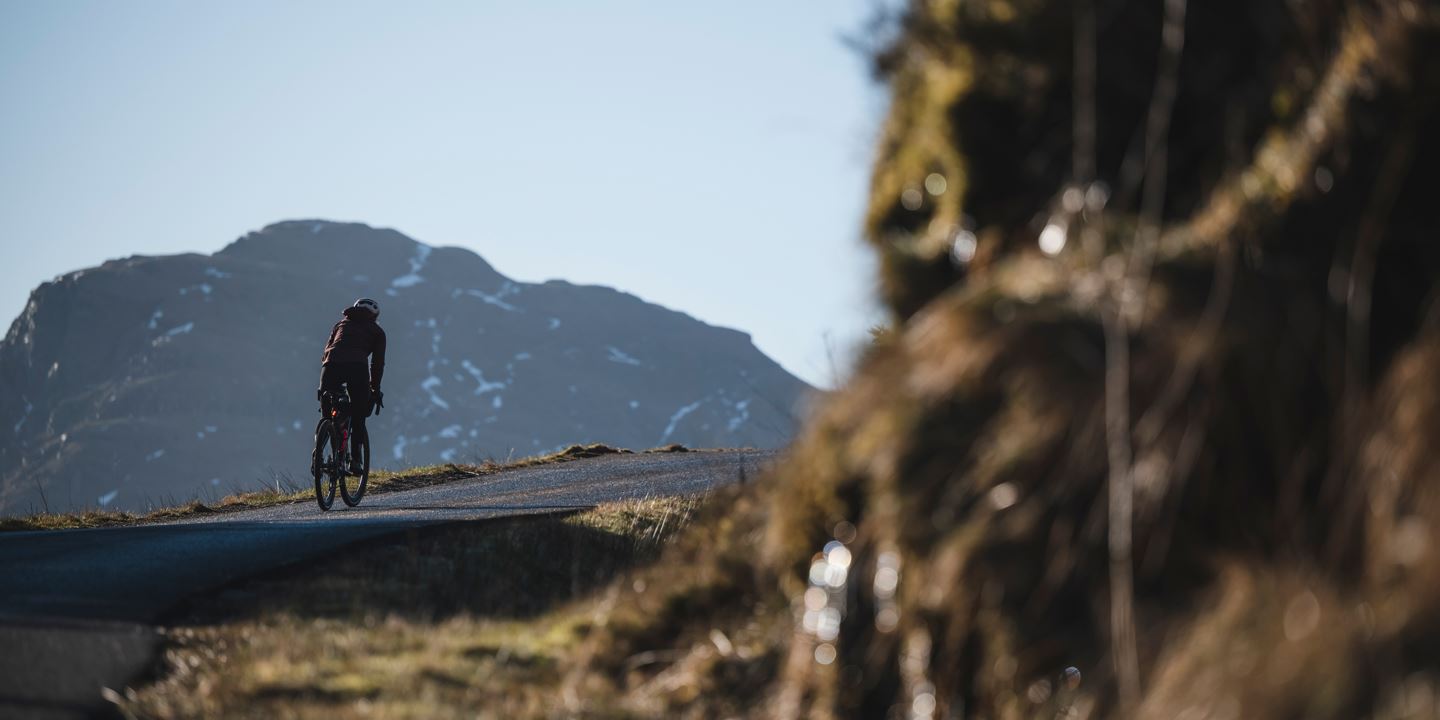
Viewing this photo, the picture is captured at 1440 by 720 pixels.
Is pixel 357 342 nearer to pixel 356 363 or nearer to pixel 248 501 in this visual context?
pixel 356 363

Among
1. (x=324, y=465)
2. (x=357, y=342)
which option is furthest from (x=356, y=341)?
(x=324, y=465)

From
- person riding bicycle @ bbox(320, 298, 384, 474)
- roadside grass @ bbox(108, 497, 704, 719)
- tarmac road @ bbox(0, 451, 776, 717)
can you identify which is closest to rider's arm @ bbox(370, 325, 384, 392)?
person riding bicycle @ bbox(320, 298, 384, 474)

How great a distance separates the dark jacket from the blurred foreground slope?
11099 millimetres

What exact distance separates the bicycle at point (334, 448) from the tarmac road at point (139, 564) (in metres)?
0.23

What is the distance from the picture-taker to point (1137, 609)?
3.27 meters

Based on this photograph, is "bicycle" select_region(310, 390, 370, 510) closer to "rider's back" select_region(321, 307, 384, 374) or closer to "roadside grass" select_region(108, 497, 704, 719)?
"rider's back" select_region(321, 307, 384, 374)

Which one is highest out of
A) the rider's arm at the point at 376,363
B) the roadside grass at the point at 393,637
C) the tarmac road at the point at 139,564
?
the rider's arm at the point at 376,363

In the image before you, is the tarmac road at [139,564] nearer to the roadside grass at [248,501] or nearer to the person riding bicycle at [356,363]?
the roadside grass at [248,501]

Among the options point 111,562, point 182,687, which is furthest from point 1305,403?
point 111,562

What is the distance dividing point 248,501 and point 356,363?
11.7ft

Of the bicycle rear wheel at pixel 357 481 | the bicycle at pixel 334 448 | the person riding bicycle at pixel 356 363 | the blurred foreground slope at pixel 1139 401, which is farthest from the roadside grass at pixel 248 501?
the blurred foreground slope at pixel 1139 401

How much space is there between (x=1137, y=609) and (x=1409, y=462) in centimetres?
74

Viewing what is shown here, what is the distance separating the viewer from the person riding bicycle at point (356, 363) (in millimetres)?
14773

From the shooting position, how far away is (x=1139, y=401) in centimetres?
333
